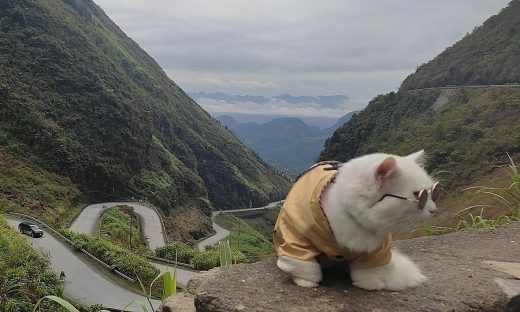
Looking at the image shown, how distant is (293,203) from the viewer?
10.7 feet

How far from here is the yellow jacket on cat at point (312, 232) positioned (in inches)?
116

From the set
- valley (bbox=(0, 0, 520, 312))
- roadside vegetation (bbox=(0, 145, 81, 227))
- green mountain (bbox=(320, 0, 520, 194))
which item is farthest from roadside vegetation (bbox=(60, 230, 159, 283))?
green mountain (bbox=(320, 0, 520, 194))

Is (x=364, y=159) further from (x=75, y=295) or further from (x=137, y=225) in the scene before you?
(x=137, y=225)

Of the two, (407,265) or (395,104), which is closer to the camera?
(407,265)

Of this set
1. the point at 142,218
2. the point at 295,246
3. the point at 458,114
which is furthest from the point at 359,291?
the point at 458,114

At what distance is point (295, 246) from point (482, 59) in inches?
2448

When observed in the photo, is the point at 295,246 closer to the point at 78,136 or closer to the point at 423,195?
the point at 423,195

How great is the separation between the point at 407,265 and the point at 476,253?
1283 millimetres

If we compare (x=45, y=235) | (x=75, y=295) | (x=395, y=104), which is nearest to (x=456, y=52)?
(x=395, y=104)

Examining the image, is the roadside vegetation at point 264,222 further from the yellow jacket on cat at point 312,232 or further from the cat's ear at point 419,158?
the cat's ear at point 419,158

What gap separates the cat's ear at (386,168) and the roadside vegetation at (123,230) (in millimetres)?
31033

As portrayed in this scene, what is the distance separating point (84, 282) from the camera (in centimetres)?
2028

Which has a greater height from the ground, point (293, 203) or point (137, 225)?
point (293, 203)

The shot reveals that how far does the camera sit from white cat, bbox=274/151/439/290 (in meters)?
2.64
